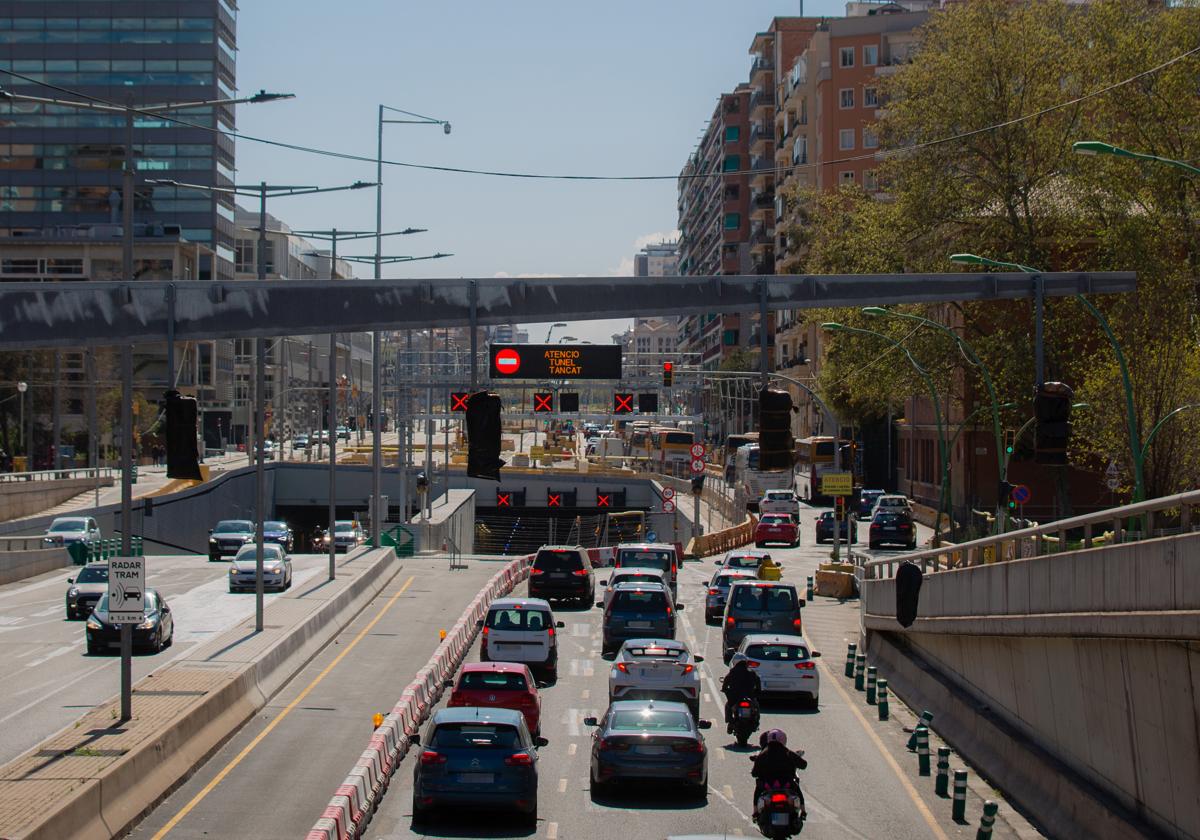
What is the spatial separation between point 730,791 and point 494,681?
14.5 ft

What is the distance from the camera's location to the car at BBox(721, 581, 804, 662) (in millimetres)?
33406

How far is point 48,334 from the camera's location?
17719 millimetres

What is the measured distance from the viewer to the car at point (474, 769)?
17.8 meters

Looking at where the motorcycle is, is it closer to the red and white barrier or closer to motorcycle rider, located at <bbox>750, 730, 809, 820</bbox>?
the red and white barrier

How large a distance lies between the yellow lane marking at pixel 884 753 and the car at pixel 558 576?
10.9 m

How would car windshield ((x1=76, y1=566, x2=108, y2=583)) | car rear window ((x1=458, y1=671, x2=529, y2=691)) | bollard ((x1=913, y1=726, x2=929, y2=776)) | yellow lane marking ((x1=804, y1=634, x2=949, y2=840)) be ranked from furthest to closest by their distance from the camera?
car windshield ((x1=76, y1=566, x2=108, y2=583)), car rear window ((x1=458, y1=671, x2=529, y2=691)), bollard ((x1=913, y1=726, x2=929, y2=776)), yellow lane marking ((x1=804, y1=634, x2=949, y2=840))

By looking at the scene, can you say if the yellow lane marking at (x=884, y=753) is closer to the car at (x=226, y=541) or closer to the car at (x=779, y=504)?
the car at (x=226, y=541)

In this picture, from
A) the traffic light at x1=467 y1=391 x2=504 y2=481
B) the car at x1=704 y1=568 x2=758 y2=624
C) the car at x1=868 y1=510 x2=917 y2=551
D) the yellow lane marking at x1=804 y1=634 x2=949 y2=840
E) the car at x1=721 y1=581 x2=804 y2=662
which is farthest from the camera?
the car at x1=868 y1=510 x2=917 y2=551

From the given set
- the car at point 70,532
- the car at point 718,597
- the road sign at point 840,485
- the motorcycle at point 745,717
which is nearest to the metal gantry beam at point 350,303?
the motorcycle at point 745,717

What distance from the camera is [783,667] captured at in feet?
91.8

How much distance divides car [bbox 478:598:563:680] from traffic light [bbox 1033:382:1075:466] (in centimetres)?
1425

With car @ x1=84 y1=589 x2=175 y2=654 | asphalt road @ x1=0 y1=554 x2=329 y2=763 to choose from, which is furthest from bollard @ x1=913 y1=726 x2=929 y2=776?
car @ x1=84 y1=589 x2=175 y2=654

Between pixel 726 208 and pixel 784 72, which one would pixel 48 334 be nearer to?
pixel 784 72

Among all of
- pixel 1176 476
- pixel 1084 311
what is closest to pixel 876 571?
pixel 1176 476
